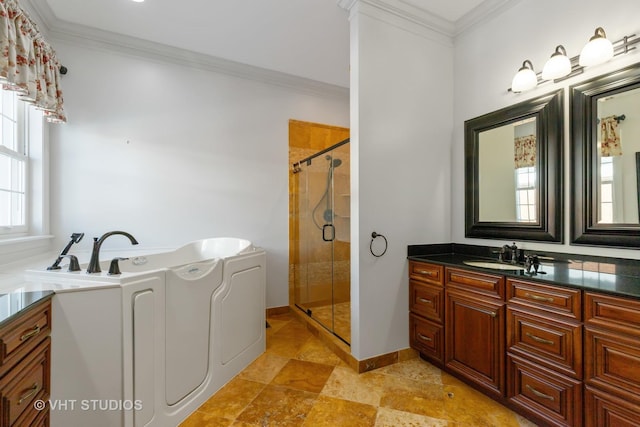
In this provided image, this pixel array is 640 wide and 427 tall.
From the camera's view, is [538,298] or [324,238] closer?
[538,298]

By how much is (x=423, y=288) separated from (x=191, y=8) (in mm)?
2875

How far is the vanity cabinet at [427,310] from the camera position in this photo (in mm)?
2047

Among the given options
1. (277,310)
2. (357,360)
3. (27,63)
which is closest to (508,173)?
(357,360)

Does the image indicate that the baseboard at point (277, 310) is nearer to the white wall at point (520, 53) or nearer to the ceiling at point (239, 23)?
the white wall at point (520, 53)

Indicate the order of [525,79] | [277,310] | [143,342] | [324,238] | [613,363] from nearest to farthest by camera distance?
[613,363] → [143,342] → [525,79] → [324,238] → [277,310]

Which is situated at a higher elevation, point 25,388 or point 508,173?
point 508,173

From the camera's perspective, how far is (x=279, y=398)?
5.89 feet

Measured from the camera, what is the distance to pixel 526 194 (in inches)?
79.0

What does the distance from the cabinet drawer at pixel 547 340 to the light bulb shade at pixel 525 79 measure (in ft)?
4.88

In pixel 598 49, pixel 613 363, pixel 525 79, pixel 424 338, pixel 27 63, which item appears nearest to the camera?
pixel 613 363

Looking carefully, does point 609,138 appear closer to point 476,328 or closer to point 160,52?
point 476,328

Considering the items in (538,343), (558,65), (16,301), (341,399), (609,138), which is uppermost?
(558,65)

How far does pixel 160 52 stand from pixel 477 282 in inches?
136

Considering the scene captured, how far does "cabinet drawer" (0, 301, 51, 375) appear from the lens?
3.05 feet
